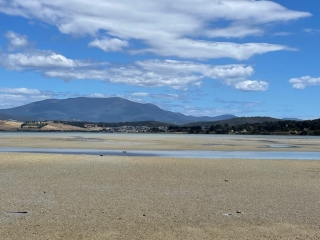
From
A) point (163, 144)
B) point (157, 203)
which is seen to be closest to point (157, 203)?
point (157, 203)

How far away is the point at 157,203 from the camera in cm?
1373

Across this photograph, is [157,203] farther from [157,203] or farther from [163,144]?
[163,144]

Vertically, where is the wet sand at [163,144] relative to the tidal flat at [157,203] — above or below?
above

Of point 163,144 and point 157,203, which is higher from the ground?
point 163,144

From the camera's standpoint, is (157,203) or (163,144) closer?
(157,203)

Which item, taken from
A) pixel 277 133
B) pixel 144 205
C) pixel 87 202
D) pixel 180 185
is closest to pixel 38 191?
pixel 87 202

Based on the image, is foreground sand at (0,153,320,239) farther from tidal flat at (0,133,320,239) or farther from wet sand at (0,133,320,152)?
wet sand at (0,133,320,152)

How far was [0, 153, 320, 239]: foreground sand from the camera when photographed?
34.0 feet

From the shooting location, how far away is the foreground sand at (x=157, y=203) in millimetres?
10375

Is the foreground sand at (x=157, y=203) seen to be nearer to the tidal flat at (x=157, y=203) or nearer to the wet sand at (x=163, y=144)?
the tidal flat at (x=157, y=203)

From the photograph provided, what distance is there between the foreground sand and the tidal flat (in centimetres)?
3

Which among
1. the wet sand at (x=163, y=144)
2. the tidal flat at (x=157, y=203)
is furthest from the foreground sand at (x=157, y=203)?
the wet sand at (x=163, y=144)

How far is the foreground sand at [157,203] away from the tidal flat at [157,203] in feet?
0.08

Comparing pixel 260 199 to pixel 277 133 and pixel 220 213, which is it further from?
pixel 277 133
